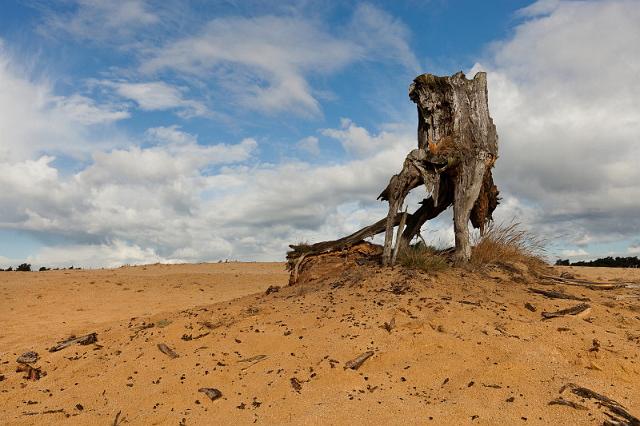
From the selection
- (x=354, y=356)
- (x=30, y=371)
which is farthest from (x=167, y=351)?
(x=354, y=356)

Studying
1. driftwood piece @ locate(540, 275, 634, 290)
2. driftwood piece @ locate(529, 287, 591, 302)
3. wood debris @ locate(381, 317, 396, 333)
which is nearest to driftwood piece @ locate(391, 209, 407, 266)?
driftwood piece @ locate(529, 287, 591, 302)

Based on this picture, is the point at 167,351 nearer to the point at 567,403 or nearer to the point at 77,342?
the point at 77,342

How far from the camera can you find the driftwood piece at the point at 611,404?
3.85 metres

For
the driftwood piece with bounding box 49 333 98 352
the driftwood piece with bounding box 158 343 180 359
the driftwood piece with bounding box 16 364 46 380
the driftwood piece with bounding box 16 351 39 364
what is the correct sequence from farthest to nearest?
the driftwood piece with bounding box 49 333 98 352 → the driftwood piece with bounding box 16 351 39 364 → the driftwood piece with bounding box 16 364 46 380 → the driftwood piece with bounding box 158 343 180 359

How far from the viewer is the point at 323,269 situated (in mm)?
8711

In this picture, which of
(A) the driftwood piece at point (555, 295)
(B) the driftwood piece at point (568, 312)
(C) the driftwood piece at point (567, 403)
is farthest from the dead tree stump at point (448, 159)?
(C) the driftwood piece at point (567, 403)

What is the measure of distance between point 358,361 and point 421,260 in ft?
9.41

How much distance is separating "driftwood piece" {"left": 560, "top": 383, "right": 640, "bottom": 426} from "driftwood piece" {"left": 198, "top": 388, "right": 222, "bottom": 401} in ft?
9.92

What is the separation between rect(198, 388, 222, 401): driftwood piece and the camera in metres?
4.75

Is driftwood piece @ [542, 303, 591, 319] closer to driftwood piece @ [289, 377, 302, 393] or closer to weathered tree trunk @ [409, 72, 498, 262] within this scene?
weathered tree trunk @ [409, 72, 498, 262]

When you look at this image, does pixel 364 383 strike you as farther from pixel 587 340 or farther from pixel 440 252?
pixel 440 252

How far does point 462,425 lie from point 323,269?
4.98 metres

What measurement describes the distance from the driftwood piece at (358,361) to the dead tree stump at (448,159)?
9.44 ft

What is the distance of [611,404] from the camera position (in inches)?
161
